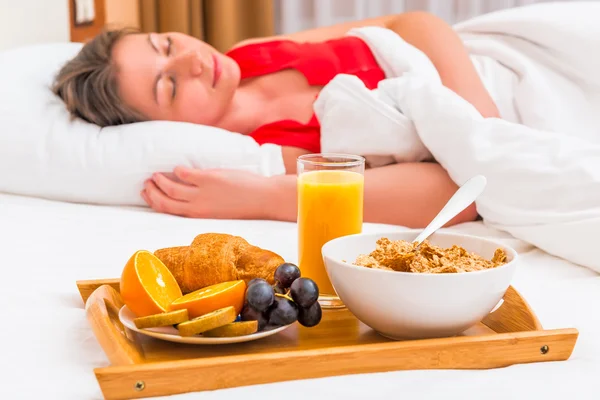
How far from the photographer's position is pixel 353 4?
9.86 feet

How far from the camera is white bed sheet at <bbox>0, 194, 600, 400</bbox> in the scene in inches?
26.8

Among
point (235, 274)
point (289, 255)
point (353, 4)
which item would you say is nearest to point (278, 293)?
point (235, 274)

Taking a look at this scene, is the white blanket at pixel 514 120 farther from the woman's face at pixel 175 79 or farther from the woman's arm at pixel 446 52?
the woman's face at pixel 175 79

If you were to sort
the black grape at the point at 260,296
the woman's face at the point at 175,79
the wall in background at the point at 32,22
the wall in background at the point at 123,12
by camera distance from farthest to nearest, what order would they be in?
the wall in background at the point at 123,12, the wall in background at the point at 32,22, the woman's face at the point at 175,79, the black grape at the point at 260,296

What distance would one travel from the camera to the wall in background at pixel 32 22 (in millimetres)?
2133

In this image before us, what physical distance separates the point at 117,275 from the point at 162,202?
0.44 meters

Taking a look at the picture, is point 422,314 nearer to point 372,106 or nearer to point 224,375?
point 224,375

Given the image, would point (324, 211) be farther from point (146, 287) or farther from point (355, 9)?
point (355, 9)

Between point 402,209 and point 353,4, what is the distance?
177 centimetres

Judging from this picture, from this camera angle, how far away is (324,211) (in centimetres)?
95

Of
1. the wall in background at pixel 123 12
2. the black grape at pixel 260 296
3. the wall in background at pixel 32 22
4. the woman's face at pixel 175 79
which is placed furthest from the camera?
the wall in background at pixel 123 12

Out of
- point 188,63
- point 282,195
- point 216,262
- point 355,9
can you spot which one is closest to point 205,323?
point 216,262

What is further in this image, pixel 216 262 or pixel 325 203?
pixel 325 203

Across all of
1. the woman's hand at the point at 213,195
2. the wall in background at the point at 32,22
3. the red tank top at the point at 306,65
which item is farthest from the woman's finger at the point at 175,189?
the wall in background at the point at 32,22
